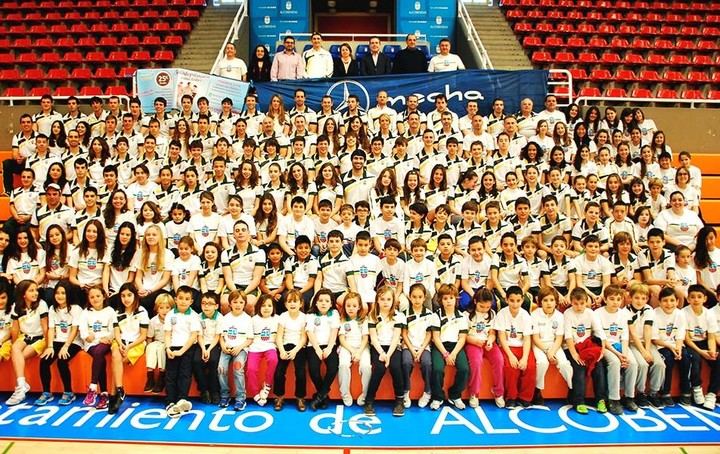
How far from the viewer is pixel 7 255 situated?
556cm

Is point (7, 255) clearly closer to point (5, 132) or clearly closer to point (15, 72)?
point (5, 132)

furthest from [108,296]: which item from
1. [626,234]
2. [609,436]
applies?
[626,234]

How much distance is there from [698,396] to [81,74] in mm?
11513

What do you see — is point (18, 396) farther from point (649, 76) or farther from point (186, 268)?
point (649, 76)

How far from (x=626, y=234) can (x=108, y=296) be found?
16.0ft

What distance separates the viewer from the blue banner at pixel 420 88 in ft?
28.6

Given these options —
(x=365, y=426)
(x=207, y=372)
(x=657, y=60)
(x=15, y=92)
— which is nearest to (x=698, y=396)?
(x=365, y=426)

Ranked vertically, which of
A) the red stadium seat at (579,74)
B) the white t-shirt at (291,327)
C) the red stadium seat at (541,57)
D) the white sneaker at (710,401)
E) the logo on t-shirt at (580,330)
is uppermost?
the red stadium seat at (541,57)

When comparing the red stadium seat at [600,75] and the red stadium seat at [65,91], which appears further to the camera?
the red stadium seat at [600,75]

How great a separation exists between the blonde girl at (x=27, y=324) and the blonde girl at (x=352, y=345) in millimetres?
2531

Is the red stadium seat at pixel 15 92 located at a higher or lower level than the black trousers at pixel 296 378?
higher

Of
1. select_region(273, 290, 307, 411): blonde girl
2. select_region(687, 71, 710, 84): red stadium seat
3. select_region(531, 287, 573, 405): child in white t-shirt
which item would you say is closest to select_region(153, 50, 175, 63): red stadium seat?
select_region(273, 290, 307, 411): blonde girl

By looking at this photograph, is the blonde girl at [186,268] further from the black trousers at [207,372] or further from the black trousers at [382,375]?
the black trousers at [382,375]

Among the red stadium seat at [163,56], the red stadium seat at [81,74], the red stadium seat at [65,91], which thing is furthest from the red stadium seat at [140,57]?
the red stadium seat at [65,91]
